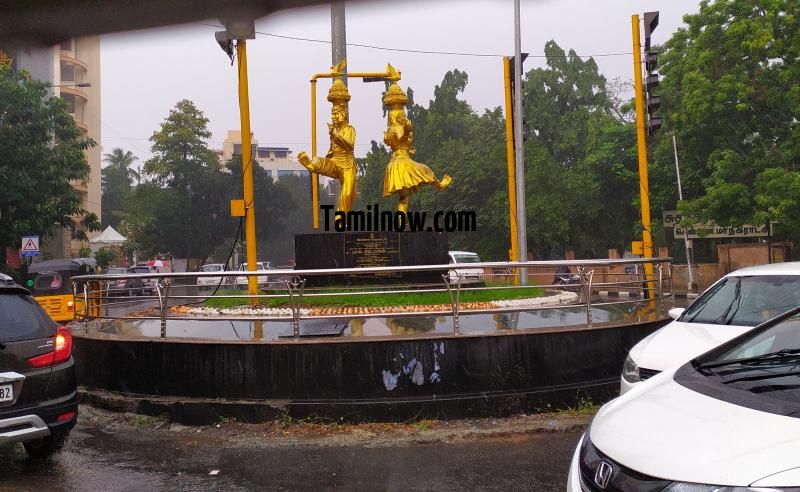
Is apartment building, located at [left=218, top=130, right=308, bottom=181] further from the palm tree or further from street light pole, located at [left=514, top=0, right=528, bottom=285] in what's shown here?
street light pole, located at [left=514, top=0, right=528, bottom=285]

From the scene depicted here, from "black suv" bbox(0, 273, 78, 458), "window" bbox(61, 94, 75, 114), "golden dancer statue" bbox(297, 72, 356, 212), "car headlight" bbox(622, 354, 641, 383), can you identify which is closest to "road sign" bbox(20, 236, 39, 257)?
"golden dancer statue" bbox(297, 72, 356, 212)

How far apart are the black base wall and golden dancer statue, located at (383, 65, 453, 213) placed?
249 inches

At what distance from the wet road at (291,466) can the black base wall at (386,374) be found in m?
0.60

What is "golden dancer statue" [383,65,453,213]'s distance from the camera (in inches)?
498

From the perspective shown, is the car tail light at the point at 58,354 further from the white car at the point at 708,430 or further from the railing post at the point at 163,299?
the white car at the point at 708,430

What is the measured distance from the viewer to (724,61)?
2323 cm

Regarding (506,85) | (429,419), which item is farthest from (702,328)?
(506,85)

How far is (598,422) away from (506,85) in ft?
49.6

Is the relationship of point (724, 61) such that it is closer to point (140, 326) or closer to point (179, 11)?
point (140, 326)

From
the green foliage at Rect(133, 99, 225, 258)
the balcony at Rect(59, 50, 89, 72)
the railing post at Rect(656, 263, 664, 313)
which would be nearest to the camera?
the balcony at Rect(59, 50, 89, 72)

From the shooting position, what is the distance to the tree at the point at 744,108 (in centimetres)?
2109

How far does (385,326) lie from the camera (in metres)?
7.99

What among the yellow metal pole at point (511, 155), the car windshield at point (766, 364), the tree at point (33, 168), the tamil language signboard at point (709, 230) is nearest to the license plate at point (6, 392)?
the car windshield at point (766, 364)

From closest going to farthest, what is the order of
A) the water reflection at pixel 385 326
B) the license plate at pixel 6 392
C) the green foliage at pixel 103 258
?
the license plate at pixel 6 392 < the water reflection at pixel 385 326 < the green foliage at pixel 103 258
